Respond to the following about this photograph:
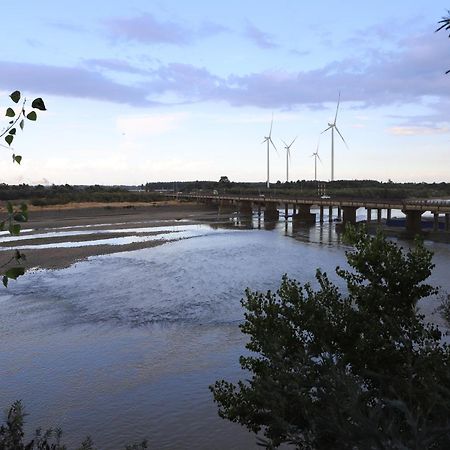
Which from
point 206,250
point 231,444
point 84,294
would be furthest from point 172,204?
point 231,444

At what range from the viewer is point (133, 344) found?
67.8ft

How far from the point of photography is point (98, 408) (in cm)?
1498

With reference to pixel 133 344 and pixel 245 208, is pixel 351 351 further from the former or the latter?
pixel 245 208

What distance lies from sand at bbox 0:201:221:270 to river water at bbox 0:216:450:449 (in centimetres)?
408

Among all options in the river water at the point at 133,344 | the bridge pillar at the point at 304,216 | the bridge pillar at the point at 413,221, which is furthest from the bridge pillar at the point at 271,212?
the river water at the point at 133,344

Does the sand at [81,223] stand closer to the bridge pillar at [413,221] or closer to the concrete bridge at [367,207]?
the concrete bridge at [367,207]

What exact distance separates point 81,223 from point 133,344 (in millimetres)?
62884

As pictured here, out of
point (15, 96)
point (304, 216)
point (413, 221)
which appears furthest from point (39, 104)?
point (304, 216)

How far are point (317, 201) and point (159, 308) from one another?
57952mm

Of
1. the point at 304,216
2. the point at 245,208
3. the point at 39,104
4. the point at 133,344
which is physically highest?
the point at 39,104

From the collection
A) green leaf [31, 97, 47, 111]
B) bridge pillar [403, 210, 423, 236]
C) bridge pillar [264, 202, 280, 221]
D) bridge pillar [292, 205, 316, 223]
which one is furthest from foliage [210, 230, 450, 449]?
bridge pillar [264, 202, 280, 221]

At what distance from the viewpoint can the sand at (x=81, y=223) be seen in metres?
43.2

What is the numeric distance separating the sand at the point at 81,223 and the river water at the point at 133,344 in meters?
→ 4.08

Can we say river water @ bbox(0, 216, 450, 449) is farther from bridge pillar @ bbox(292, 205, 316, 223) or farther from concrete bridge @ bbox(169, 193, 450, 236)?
bridge pillar @ bbox(292, 205, 316, 223)
